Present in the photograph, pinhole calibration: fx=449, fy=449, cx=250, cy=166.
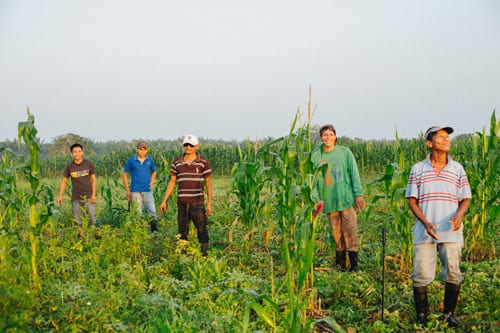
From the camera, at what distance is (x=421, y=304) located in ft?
14.3

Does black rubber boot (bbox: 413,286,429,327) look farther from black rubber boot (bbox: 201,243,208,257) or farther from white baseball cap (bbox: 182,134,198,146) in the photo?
white baseball cap (bbox: 182,134,198,146)

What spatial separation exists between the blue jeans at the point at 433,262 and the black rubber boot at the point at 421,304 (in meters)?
0.06

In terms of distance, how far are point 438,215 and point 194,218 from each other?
3739 millimetres

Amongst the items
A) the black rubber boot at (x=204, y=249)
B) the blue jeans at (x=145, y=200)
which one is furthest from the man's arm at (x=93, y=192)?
the black rubber boot at (x=204, y=249)

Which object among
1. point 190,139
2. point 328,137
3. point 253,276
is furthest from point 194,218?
point 328,137

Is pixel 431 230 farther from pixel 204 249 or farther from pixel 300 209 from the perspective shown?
pixel 204 249

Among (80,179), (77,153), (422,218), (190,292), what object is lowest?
(190,292)

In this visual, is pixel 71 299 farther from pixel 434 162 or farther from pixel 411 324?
pixel 434 162

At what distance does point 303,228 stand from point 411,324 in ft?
5.24

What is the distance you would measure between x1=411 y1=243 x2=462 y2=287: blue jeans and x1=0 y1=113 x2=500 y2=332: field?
383 mm

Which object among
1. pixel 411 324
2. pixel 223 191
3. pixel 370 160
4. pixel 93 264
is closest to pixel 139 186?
pixel 93 264

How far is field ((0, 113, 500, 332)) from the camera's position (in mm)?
3852

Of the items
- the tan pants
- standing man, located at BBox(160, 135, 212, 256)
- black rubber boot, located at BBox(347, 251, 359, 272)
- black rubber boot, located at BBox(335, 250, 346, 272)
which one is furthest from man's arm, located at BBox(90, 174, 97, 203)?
black rubber boot, located at BBox(347, 251, 359, 272)

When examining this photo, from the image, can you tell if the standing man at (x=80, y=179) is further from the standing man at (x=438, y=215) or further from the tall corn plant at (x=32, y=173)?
the standing man at (x=438, y=215)
